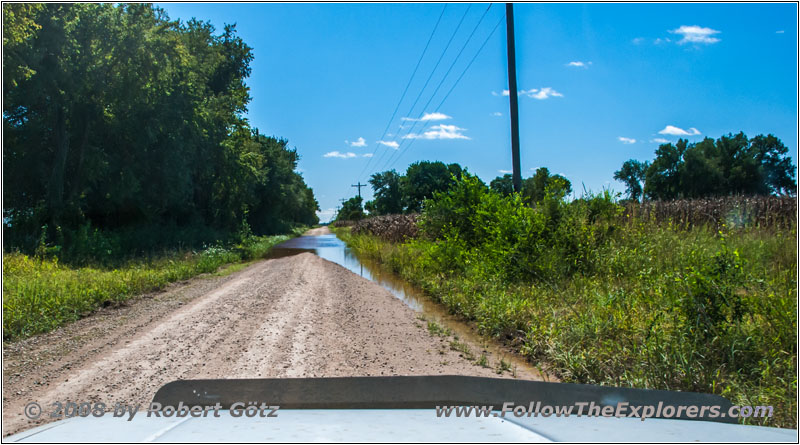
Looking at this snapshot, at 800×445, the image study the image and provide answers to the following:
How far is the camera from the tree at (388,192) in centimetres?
8375

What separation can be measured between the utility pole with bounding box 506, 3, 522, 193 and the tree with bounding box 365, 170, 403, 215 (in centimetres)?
6920

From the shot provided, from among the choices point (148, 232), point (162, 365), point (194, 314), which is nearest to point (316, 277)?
point (194, 314)

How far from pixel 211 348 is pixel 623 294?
5366 millimetres

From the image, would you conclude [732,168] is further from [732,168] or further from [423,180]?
[423,180]

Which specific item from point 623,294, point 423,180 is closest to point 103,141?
point 623,294

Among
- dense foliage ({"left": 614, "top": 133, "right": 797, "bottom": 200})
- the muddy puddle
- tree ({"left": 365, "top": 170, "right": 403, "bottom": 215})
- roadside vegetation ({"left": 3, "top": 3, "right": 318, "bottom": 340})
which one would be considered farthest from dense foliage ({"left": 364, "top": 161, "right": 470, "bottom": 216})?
the muddy puddle

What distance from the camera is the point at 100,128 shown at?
22688 mm

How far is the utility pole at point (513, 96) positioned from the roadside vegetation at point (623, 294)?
62 cm

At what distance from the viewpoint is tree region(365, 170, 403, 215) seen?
8375 cm

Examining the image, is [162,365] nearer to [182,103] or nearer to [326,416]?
[326,416]

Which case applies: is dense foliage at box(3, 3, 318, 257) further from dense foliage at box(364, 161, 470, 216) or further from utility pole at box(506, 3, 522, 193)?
dense foliage at box(364, 161, 470, 216)

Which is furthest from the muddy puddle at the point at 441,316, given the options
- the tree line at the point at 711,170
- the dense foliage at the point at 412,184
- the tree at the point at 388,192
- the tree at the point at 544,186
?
the tree at the point at 388,192

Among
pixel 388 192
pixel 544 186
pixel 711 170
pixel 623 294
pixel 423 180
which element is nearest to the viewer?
pixel 623 294

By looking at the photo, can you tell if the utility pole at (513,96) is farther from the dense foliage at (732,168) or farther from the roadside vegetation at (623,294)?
the dense foliage at (732,168)
